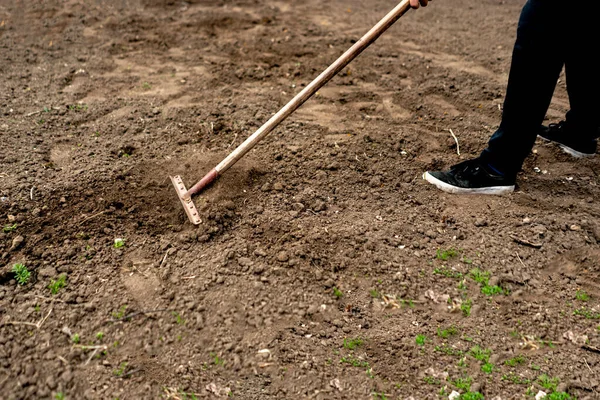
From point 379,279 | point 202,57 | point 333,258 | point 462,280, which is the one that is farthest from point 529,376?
point 202,57

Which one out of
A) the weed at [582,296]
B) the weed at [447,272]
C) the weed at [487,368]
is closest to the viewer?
the weed at [487,368]

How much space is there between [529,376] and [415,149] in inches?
65.1

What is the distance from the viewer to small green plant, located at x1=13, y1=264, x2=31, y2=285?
2.35m

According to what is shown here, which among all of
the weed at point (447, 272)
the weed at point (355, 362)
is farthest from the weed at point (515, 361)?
the weed at point (355, 362)

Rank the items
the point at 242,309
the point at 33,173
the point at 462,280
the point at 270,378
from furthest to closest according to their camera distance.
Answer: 1. the point at 33,173
2. the point at 462,280
3. the point at 242,309
4. the point at 270,378

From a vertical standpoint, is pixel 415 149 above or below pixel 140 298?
above

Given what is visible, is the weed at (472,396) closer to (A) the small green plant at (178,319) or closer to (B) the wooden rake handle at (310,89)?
(A) the small green plant at (178,319)

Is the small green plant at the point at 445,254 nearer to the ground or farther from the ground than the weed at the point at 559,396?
farther from the ground

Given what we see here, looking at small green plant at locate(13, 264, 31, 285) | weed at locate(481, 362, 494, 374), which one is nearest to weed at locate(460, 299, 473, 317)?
weed at locate(481, 362, 494, 374)

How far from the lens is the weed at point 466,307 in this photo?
226cm

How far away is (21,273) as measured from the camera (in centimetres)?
237

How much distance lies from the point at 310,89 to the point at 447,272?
3.96 feet

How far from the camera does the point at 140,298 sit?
2291 mm

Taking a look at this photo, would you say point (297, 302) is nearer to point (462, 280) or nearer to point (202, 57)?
point (462, 280)
